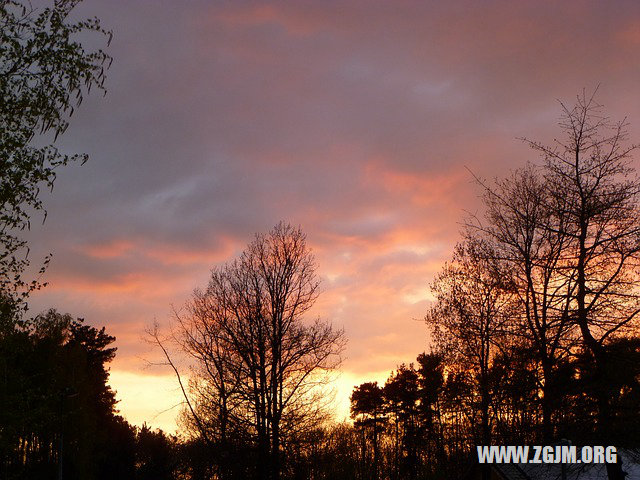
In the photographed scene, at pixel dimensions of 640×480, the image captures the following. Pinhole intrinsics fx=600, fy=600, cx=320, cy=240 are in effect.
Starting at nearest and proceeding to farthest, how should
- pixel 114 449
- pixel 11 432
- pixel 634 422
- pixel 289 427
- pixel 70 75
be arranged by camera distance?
pixel 70 75 < pixel 634 422 < pixel 11 432 < pixel 289 427 < pixel 114 449

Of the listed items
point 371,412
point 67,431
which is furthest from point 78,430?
point 371,412

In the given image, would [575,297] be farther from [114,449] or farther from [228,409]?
[114,449]

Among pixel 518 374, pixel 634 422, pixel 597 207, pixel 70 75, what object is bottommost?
pixel 634 422

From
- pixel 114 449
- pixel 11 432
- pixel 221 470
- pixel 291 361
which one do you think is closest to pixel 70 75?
pixel 11 432

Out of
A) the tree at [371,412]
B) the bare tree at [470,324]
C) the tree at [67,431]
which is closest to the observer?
the bare tree at [470,324]

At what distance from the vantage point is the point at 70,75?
12.2 meters

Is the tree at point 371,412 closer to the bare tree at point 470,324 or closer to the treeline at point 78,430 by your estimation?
the treeline at point 78,430

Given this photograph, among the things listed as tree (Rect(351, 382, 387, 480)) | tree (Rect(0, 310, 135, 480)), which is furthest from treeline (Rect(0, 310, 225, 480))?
tree (Rect(351, 382, 387, 480))

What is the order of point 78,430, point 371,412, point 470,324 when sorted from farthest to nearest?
point 371,412 → point 78,430 → point 470,324

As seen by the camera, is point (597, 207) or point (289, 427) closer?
point (597, 207)

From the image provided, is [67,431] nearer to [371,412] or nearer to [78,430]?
[78,430]

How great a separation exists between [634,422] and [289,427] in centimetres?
1994

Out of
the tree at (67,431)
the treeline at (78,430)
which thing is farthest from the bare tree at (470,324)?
the tree at (67,431)

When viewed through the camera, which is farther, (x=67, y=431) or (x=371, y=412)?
(x=371, y=412)
